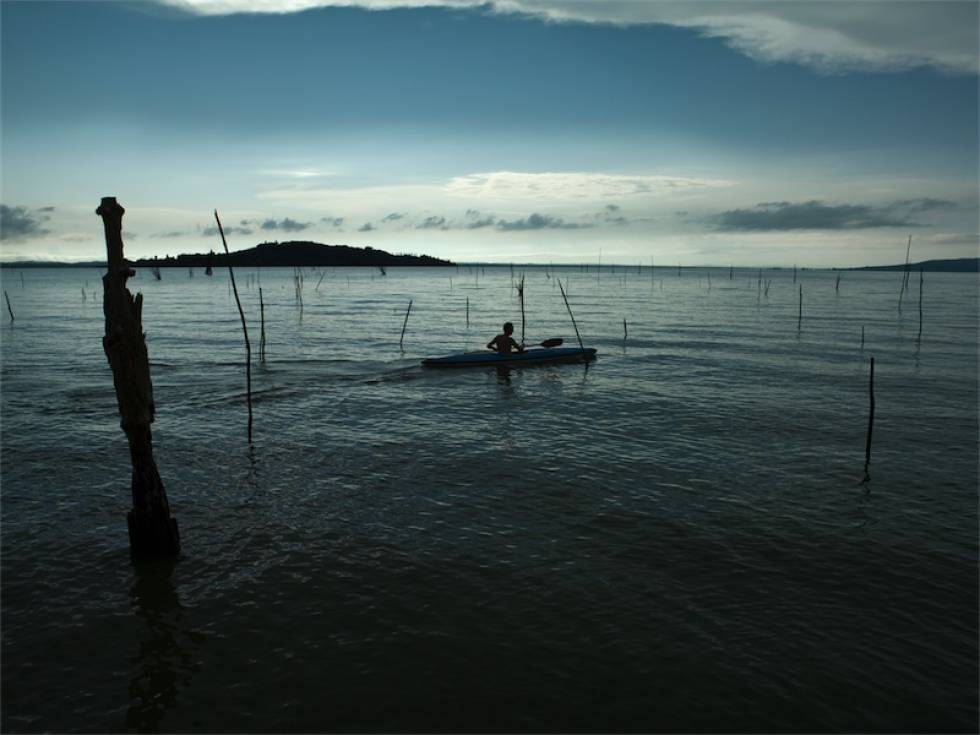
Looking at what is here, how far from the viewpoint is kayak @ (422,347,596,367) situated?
2625 cm

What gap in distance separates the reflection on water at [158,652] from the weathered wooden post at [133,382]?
55cm

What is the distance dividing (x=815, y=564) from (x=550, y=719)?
532cm

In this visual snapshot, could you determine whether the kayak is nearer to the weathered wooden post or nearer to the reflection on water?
the weathered wooden post

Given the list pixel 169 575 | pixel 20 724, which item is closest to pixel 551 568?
pixel 169 575

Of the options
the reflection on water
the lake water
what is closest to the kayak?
the lake water

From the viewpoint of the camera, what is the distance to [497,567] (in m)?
9.20

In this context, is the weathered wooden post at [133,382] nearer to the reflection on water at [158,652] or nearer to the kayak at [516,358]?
the reflection on water at [158,652]

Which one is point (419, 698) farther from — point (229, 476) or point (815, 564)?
point (229, 476)

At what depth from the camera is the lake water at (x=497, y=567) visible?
6562 millimetres

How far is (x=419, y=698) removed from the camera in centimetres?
655

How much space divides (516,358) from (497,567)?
59.1 feet

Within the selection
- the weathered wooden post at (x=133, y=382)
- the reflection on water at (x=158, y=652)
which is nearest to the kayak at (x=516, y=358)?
the weathered wooden post at (x=133, y=382)

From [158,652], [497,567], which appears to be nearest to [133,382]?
[158,652]

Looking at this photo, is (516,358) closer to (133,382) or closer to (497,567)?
(497,567)
